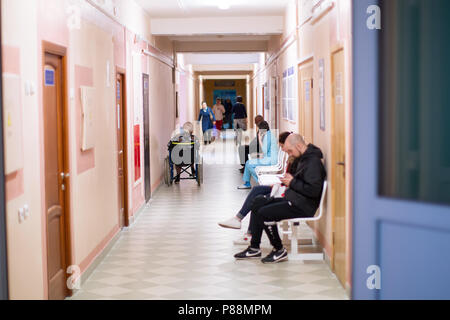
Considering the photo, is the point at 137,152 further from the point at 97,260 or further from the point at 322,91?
the point at 322,91

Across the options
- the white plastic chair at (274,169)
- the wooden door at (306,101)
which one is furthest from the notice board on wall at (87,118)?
the white plastic chair at (274,169)

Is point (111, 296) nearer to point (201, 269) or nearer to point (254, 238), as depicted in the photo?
point (201, 269)

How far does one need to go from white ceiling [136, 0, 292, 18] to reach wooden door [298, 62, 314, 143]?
6.61 feet

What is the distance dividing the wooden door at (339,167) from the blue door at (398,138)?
1112 mm

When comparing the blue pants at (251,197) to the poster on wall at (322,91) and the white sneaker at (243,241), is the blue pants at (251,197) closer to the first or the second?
the white sneaker at (243,241)

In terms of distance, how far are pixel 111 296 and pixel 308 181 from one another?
7.16ft

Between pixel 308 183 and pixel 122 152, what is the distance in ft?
10.4

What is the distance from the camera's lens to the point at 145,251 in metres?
6.97

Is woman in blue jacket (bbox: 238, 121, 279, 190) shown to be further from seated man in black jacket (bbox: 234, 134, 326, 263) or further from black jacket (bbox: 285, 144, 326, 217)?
black jacket (bbox: 285, 144, 326, 217)

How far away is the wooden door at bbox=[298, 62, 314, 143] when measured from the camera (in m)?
7.55

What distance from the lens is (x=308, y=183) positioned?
611cm

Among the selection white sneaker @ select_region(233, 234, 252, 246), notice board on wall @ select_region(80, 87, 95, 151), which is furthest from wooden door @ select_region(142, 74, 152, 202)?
notice board on wall @ select_region(80, 87, 95, 151)

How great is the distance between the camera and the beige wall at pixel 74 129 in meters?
3.86
